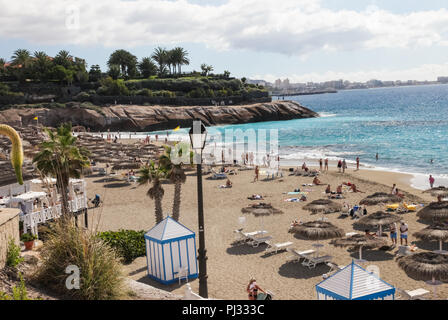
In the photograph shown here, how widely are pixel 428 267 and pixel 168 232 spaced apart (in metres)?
7.49

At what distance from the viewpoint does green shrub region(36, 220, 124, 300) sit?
8.09 meters

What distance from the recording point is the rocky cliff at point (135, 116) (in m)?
74.4

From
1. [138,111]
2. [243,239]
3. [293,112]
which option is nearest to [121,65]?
[138,111]

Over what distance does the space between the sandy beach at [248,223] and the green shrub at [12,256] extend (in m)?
2.08

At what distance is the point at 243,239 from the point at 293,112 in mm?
89120

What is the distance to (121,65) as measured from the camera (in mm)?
112188

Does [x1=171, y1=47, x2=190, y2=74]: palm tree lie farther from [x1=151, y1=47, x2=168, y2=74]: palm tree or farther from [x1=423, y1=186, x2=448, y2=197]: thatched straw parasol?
[x1=423, y1=186, x2=448, y2=197]: thatched straw parasol

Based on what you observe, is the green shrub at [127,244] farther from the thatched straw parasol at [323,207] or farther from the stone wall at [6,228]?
the thatched straw parasol at [323,207]

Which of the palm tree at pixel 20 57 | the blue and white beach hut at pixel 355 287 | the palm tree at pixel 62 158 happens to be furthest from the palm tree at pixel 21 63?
the blue and white beach hut at pixel 355 287

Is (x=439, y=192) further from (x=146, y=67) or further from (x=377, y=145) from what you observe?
(x=146, y=67)

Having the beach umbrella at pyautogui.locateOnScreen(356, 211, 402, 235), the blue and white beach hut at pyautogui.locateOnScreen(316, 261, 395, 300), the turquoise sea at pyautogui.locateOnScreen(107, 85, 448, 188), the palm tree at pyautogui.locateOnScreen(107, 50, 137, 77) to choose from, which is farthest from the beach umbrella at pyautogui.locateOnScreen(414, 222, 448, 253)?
the palm tree at pyautogui.locateOnScreen(107, 50, 137, 77)

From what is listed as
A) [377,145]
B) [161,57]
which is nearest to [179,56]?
[161,57]

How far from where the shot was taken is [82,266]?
8.21m

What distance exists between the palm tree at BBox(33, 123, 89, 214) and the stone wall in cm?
470
